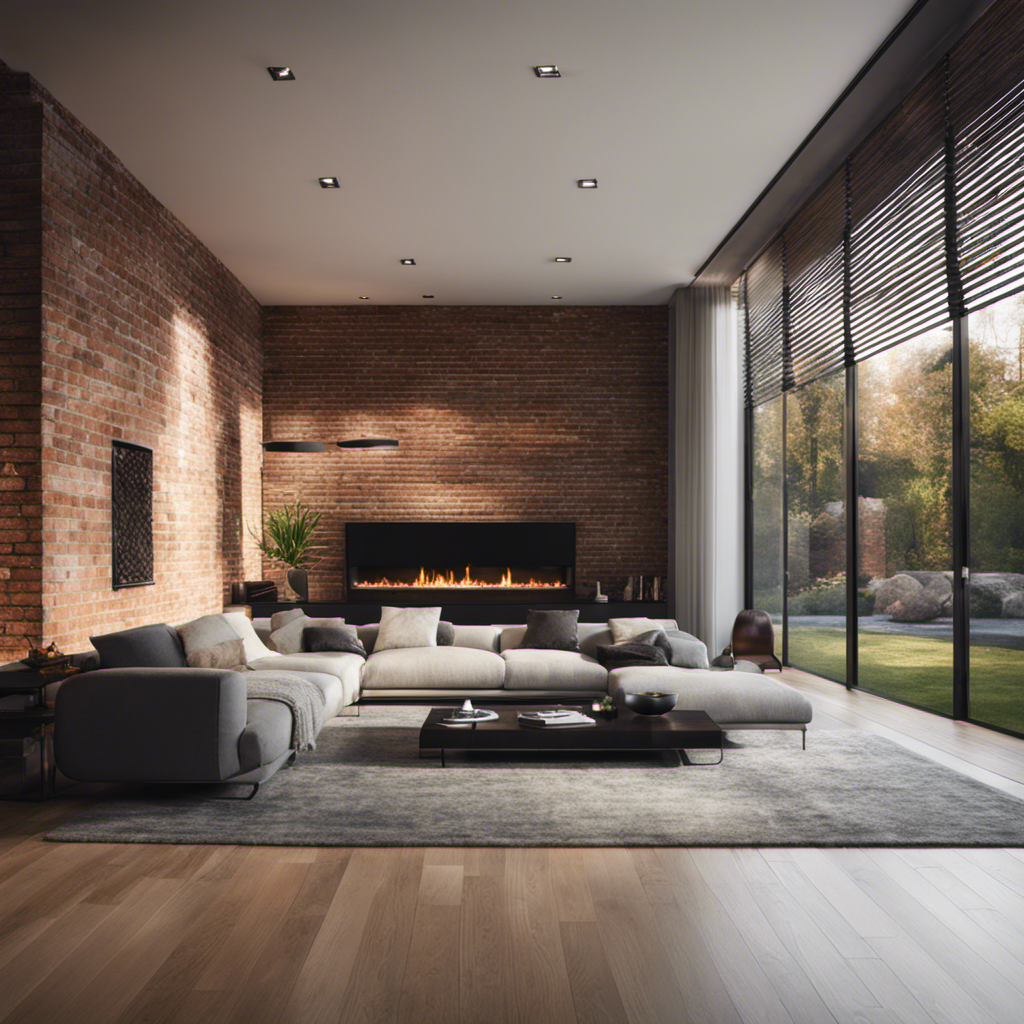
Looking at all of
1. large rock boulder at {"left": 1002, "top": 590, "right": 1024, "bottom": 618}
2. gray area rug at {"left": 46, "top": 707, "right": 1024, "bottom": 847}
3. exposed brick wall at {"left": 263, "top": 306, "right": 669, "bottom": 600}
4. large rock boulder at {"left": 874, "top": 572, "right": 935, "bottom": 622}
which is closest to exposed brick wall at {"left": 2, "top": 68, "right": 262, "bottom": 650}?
exposed brick wall at {"left": 263, "top": 306, "right": 669, "bottom": 600}

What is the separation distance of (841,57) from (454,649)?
14.7 feet

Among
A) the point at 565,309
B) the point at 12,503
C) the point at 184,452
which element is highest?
the point at 565,309

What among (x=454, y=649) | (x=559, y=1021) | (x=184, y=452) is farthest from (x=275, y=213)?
(x=559, y=1021)

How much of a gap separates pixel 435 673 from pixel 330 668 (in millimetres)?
745

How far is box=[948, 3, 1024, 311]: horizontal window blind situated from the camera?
4.29 meters

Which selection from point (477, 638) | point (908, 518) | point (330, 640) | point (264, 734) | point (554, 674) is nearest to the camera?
point (264, 734)

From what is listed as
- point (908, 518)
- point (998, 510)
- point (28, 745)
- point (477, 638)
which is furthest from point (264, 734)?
point (908, 518)

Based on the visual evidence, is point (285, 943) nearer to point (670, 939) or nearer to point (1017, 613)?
point (670, 939)

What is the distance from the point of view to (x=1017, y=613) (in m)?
10.5

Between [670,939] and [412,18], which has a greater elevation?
[412,18]

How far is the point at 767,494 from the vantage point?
1053cm

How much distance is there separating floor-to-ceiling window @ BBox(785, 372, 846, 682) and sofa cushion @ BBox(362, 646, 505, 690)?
20.8 feet

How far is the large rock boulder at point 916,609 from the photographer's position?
40.0 ft

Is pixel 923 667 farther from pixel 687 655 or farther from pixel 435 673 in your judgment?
pixel 435 673
